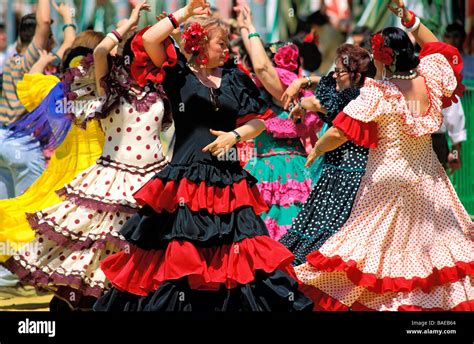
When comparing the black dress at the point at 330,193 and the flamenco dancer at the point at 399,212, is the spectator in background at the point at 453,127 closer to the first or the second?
the black dress at the point at 330,193

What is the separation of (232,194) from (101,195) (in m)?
1.31

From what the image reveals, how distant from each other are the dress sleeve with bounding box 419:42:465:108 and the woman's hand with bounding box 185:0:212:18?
4.73 feet

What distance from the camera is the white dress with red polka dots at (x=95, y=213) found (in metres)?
6.77

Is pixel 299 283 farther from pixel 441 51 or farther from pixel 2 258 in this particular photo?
pixel 2 258

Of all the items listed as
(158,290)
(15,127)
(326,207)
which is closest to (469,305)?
(326,207)

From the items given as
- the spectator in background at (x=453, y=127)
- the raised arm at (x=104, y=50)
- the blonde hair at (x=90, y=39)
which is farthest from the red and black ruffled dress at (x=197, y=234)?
the spectator in background at (x=453, y=127)

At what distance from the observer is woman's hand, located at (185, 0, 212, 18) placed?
577 cm

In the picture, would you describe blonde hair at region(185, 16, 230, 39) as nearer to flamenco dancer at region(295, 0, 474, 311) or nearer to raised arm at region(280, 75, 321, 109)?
raised arm at region(280, 75, 321, 109)

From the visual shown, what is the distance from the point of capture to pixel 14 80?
10.2m

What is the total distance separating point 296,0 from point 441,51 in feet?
21.1

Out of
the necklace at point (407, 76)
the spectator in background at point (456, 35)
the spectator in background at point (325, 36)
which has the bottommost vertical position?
the spectator in background at point (325, 36)

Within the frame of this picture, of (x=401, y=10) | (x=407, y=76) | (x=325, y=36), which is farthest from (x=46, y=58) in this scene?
(x=407, y=76)

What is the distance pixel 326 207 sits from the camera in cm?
697

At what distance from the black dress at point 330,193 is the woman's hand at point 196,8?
144 cm
